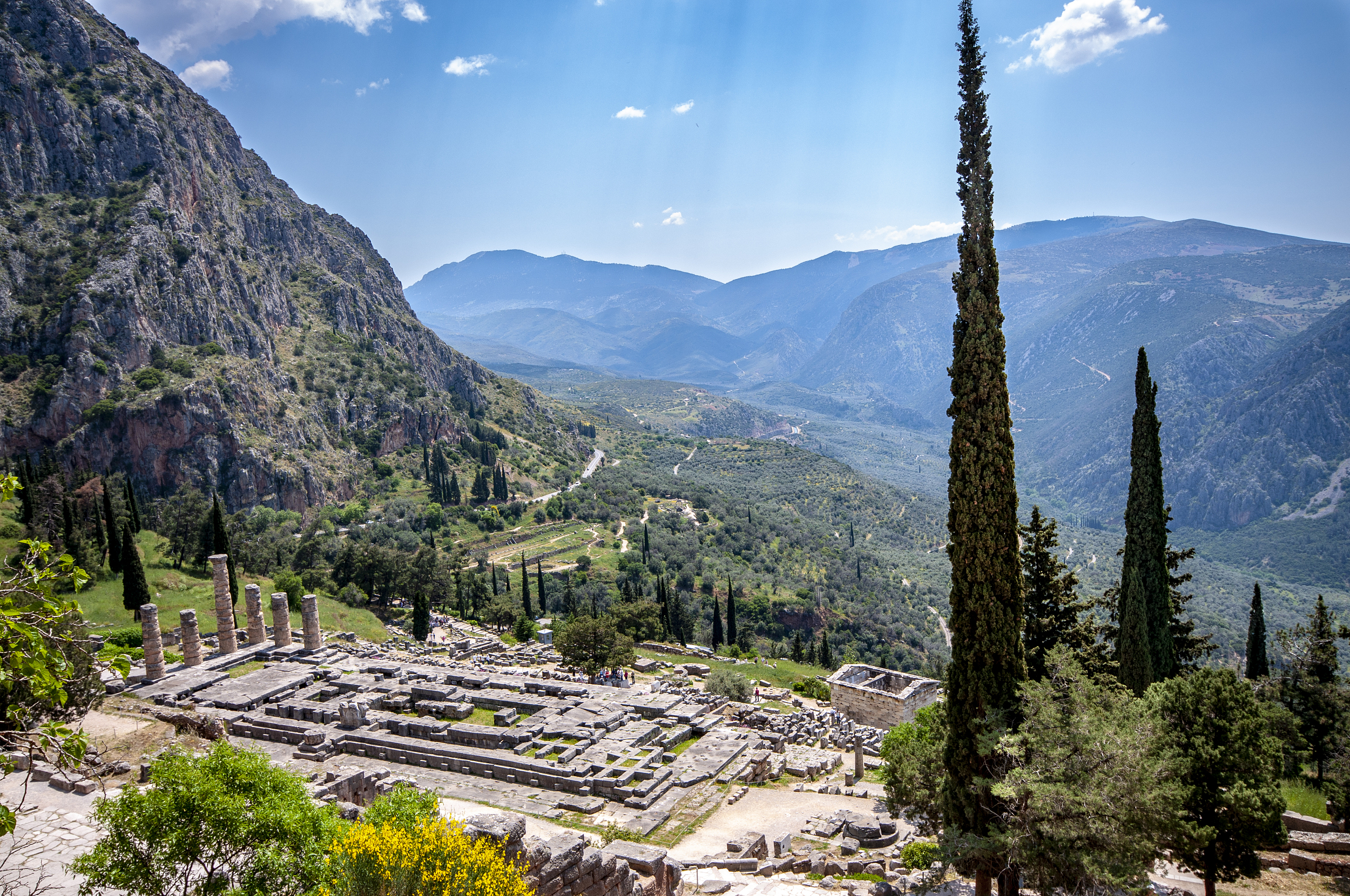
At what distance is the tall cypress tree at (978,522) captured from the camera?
46.3 ft

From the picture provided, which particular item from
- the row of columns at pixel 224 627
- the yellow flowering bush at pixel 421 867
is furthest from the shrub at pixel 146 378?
the yellow flowering bush at pixel 421 867

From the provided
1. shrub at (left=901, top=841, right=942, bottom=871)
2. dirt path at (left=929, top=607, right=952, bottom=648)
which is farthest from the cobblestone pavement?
dirt path at (left=929, top=607, right=952, bottom=648)

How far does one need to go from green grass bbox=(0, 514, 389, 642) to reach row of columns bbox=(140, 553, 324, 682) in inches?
146

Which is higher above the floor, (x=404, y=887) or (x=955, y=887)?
(x=404, y=887)

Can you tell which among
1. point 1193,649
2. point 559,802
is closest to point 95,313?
point 559,802

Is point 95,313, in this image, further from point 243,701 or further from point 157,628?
point 243,701

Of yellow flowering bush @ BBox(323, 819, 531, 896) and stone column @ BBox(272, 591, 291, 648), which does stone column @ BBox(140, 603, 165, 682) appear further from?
yellow flowering bush @ BBox(323, 819, 531, 896)

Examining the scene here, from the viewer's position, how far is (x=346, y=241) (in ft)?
492

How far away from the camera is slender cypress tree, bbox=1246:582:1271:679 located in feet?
117

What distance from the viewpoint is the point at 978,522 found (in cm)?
1469

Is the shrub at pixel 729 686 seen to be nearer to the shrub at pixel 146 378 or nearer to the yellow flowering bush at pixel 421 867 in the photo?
the yellow flowering bush at pixel 421 867

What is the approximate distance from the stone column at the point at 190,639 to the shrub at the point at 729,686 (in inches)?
939

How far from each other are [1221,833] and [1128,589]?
9882mm

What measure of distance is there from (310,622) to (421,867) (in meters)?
30.3
